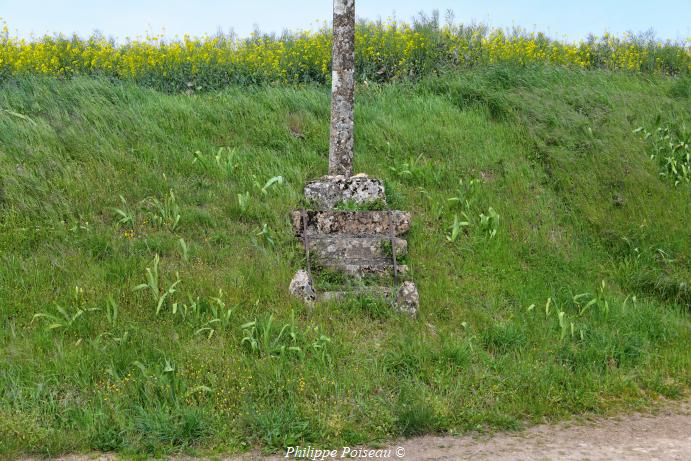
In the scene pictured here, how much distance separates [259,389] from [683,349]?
5.30m

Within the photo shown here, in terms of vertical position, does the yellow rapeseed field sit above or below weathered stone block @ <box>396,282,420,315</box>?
above

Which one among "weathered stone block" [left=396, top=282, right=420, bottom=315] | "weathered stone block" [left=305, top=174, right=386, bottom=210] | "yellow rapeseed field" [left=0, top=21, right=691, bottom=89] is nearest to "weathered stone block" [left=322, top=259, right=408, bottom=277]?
"weathered stone block" [left=396, top=282, right=420, bottom=315]

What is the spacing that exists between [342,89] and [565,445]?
635cm

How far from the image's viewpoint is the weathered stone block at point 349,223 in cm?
994

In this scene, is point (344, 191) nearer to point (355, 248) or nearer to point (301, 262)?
point (355, 248)

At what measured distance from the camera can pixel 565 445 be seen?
21.1ft

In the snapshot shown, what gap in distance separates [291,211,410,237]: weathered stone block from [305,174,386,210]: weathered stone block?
1.37 feet

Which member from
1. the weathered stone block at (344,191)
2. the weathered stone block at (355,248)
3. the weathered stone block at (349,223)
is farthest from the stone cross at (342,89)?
the weathered stone block at (355,248)

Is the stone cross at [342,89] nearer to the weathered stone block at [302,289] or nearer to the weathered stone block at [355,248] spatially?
the weathered stone block at [355,248]

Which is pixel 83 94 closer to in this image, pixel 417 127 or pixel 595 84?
pixel 417 127

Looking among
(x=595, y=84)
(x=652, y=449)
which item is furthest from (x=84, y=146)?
(x=595, y=84)

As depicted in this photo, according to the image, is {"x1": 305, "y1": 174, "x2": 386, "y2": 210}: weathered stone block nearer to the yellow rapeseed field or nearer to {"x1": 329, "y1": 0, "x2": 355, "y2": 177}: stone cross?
{"x1": 329, "y1": 0, "x2": 355, "y2": 177}: stone cross

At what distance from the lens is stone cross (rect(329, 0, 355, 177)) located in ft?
34.7

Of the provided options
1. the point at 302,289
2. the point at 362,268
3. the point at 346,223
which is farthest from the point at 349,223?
the point at 302,289
